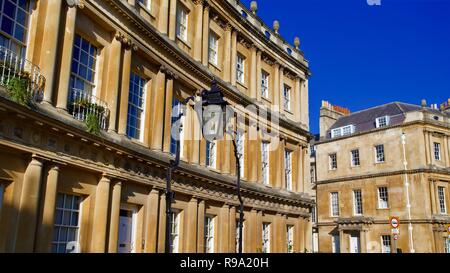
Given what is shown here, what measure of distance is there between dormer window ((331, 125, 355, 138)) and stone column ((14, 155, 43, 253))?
33463 mm

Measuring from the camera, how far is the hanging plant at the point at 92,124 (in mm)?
11320

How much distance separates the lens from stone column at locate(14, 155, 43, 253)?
9.28 m

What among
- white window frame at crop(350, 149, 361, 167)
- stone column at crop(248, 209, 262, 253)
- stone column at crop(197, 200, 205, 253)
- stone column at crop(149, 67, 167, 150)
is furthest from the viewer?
white window frame at crop(350, 149, 361, 167)

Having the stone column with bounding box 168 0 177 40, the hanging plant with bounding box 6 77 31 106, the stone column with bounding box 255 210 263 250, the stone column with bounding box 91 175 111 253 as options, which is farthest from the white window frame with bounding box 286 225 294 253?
the hanging plant with bounding box 6 77 31 106

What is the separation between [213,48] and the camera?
1962 cm

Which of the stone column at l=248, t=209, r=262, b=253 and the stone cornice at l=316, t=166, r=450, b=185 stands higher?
the stone cornice at l=316, t=166, r=450, b=185

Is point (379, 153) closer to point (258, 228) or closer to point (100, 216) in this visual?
point (258, 228)

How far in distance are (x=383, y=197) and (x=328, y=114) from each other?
428 inches

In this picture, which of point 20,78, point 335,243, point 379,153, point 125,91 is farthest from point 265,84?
point 335,243

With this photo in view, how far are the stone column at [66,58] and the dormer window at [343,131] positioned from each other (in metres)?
32.0

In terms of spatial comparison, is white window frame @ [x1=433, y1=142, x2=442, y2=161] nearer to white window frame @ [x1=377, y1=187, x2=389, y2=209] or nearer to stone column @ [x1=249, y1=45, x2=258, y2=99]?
white window frame @ [x1=377, y1=187, x2=389, y2=209]

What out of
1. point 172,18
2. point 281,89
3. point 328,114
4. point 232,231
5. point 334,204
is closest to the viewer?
point 172,18

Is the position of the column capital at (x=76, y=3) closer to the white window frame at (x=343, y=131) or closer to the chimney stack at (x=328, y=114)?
the white window frame at (x=343, y=131)

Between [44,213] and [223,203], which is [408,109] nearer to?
[223,203]
